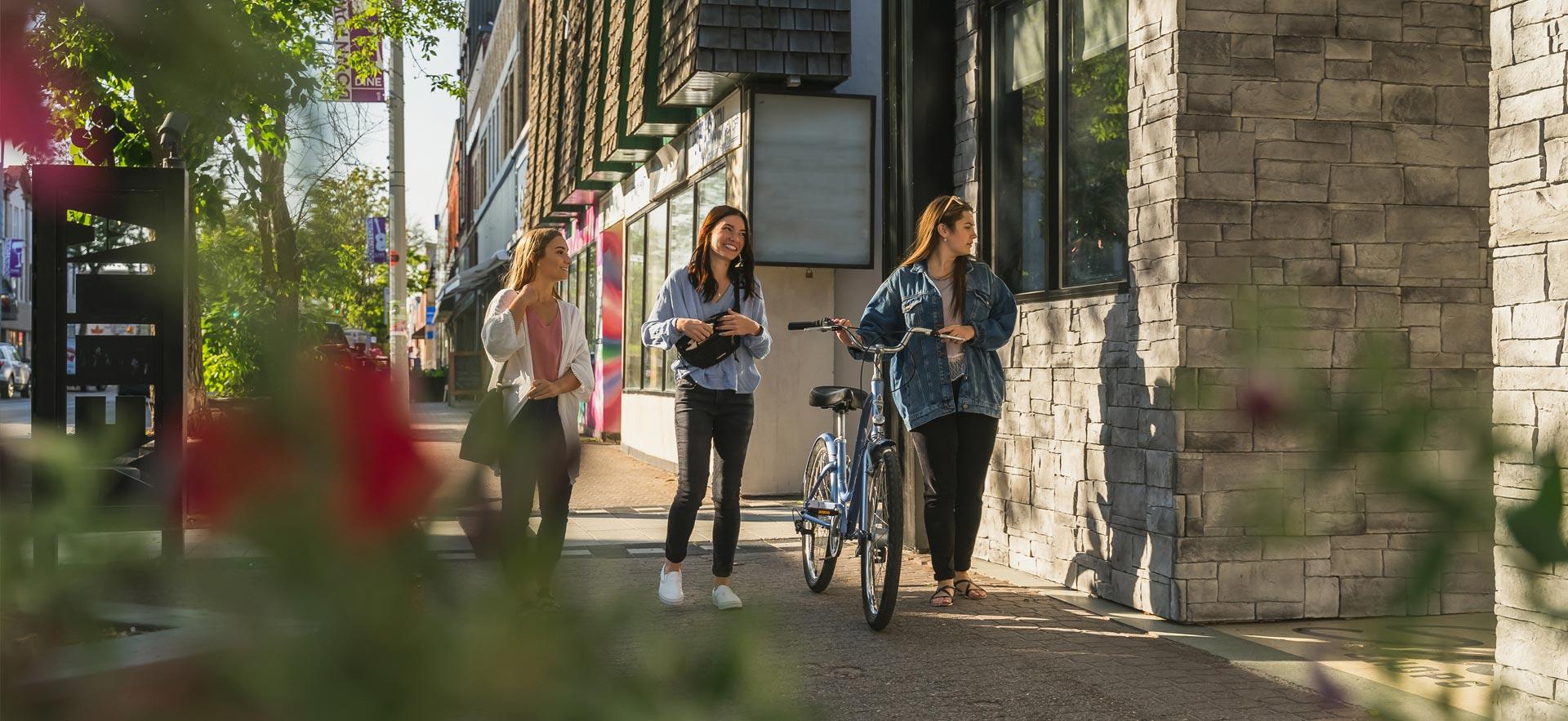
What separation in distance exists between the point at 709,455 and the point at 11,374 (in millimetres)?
37098

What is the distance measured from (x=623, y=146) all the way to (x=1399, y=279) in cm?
967

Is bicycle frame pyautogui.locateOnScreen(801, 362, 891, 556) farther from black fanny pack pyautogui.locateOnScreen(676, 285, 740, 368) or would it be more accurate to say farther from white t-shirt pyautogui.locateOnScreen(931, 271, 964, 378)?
black fanny pack pyautogui.locateOnScreen(676, 285, 740, 368)

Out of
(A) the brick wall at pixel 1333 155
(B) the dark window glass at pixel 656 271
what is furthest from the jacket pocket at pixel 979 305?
(B) the dark window glass at pixel 656 271

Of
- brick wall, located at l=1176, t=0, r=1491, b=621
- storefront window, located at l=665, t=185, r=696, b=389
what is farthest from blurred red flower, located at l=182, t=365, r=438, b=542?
storefront window, located at l=665, t=185, r=696, b=389

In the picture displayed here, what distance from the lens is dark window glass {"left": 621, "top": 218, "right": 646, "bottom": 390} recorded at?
51.1 ft

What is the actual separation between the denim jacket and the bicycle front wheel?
0.39 m

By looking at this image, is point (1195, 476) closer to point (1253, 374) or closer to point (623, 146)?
point (1253, 374)

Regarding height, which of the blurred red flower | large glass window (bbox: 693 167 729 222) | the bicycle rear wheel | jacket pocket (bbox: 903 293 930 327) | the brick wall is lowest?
the bicycle rear wheel

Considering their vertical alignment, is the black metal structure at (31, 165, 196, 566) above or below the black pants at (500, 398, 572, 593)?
above

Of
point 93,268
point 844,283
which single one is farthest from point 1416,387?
point 844,283

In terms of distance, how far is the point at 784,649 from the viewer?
2.29ft

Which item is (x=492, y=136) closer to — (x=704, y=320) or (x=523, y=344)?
(x=704, y=320)

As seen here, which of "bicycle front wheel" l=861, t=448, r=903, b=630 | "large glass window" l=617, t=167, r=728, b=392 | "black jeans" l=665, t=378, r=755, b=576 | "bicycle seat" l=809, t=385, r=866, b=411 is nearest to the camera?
"bicycle front wheel" l=861, t=448, r=903, b=630

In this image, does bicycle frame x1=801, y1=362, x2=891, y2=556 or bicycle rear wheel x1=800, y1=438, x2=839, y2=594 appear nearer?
bicycle frame x1=801, y1=362, x2=891, y2=556
